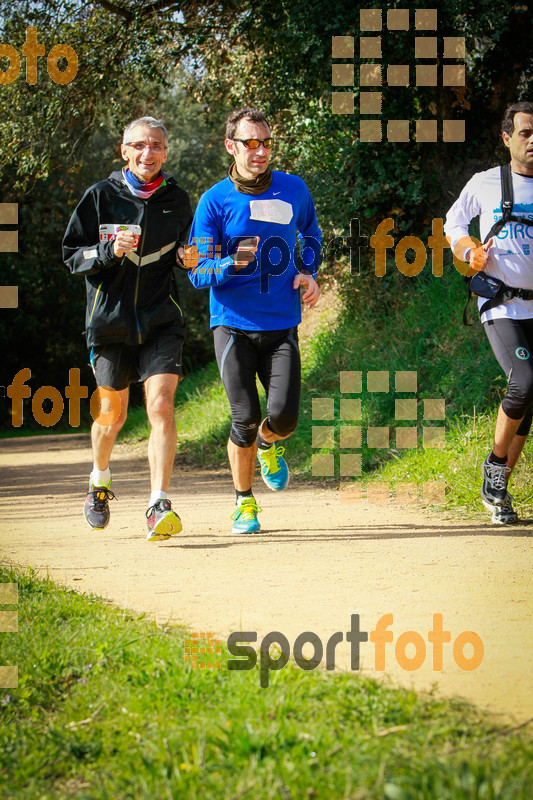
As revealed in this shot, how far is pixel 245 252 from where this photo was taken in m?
5.57

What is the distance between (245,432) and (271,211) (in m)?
1.38

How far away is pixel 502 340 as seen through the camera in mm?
5750

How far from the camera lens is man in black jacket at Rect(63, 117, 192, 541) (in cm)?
574

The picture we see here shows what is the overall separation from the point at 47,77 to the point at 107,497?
29.7 ft

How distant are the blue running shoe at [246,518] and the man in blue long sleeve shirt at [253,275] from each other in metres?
0.01

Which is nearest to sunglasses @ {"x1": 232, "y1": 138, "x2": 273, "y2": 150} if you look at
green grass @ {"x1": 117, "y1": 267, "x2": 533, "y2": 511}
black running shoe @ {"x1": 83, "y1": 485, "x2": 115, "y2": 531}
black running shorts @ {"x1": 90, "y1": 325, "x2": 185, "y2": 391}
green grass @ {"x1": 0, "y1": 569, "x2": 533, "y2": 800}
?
black running shorts @ {"x1": 90, "y1": 325, "x2": 185, "y2": 391}

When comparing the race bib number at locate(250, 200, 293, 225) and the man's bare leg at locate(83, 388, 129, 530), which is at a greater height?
the race bib number at locate(250, 200, 293, 225)

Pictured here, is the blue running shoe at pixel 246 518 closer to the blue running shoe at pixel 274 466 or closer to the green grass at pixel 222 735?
the blue running shoe at pixel 274 466

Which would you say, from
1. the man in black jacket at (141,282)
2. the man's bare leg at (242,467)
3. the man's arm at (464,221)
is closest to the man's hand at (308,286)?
the man in black jacket at (141,282)

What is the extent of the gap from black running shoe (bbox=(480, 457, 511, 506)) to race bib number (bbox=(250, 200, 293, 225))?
6.60 feet

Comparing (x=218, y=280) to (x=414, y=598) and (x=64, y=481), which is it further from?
(x=64, y=481)

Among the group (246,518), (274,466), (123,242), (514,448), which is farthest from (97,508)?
(514,448)

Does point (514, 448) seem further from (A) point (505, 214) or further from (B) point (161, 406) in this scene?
(B) point (161, 406)

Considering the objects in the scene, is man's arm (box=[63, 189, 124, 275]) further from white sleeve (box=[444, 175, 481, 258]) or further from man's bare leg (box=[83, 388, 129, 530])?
white sleeve (box=[444, 175, 481, 258])
